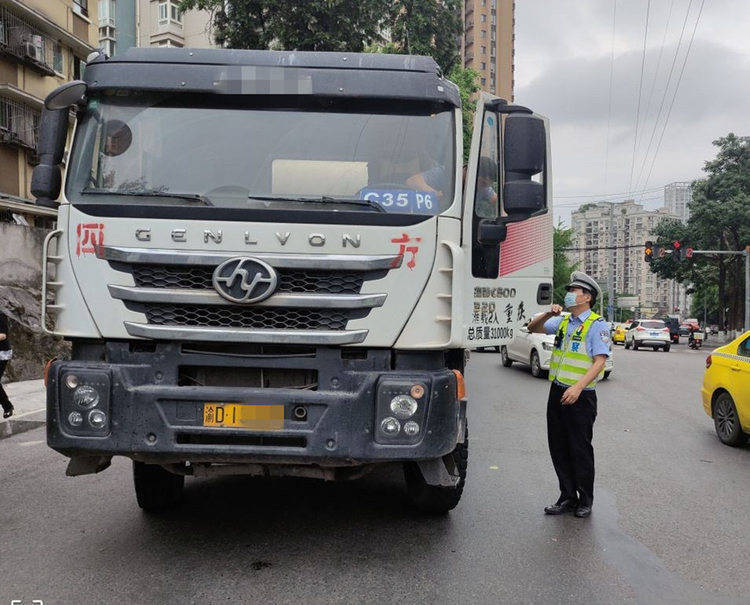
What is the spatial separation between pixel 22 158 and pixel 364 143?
22311 millimetres

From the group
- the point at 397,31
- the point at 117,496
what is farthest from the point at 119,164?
the point at 397,31

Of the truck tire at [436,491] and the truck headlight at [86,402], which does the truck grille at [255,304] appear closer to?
the truck headlight at [86,402]

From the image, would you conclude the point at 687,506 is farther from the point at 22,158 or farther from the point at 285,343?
the point at 22,158

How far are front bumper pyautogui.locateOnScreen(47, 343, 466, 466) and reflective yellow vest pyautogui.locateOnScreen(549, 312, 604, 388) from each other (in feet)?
5.69

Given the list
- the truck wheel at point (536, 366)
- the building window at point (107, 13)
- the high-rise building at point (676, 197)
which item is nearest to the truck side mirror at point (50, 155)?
the truck wheel at point (536, 366)

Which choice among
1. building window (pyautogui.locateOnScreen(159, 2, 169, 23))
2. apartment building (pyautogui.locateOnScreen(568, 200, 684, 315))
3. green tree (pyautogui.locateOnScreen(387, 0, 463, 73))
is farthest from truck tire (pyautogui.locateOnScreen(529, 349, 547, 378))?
apartment building (pyautogui.locateOnScreen(568, 200, 684, 315))

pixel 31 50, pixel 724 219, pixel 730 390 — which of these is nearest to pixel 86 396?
pixel 730 390

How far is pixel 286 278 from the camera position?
3.75m

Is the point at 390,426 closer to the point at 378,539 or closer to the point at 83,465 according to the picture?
the point at 378,539

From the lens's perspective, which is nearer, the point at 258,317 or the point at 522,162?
the point at 258,317

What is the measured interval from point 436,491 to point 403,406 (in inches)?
52.8

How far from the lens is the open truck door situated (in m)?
4.22

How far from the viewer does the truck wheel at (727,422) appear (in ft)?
25.6

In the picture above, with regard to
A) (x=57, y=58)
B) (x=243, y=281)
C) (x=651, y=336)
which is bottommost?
(x=651, y=336)
